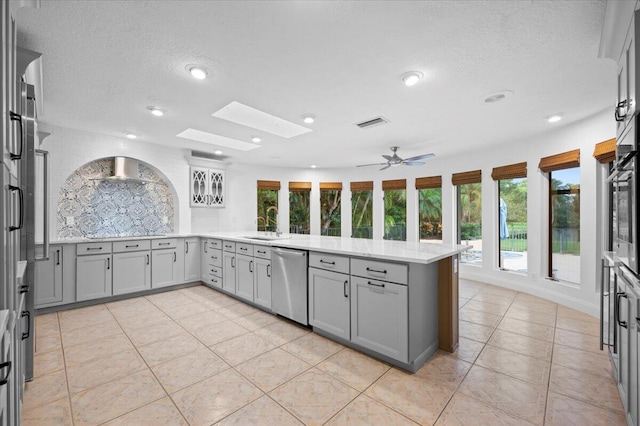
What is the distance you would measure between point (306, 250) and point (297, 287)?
17.1 inches

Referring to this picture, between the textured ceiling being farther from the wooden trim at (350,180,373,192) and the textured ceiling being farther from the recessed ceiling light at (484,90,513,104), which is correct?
the wooden trim at (350,180,373,192)

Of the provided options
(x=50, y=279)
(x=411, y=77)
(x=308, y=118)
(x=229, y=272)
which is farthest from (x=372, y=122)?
(x=50, y=279)

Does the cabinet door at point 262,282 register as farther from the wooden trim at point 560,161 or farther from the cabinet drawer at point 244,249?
the wooden trim at point 560,161

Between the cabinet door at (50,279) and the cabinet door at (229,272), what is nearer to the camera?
the cabinet door at (50,279)

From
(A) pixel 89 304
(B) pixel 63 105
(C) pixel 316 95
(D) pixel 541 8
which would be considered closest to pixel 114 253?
(A) pixel 89 304

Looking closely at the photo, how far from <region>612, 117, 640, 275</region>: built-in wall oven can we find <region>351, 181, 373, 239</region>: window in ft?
17.6

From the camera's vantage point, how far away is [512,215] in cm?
491

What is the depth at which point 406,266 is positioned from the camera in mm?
2150

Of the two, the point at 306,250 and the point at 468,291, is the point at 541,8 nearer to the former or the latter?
the point at 306,250

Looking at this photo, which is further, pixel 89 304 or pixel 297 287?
pixel 89 304

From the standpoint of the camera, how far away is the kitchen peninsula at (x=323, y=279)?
2.24 metres

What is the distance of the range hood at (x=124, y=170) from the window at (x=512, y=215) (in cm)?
606

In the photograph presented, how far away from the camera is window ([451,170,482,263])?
5332 mm

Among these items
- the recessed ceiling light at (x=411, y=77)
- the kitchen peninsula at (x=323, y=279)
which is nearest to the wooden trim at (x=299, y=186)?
the kitchen peninsula at (x=323, y=279)
